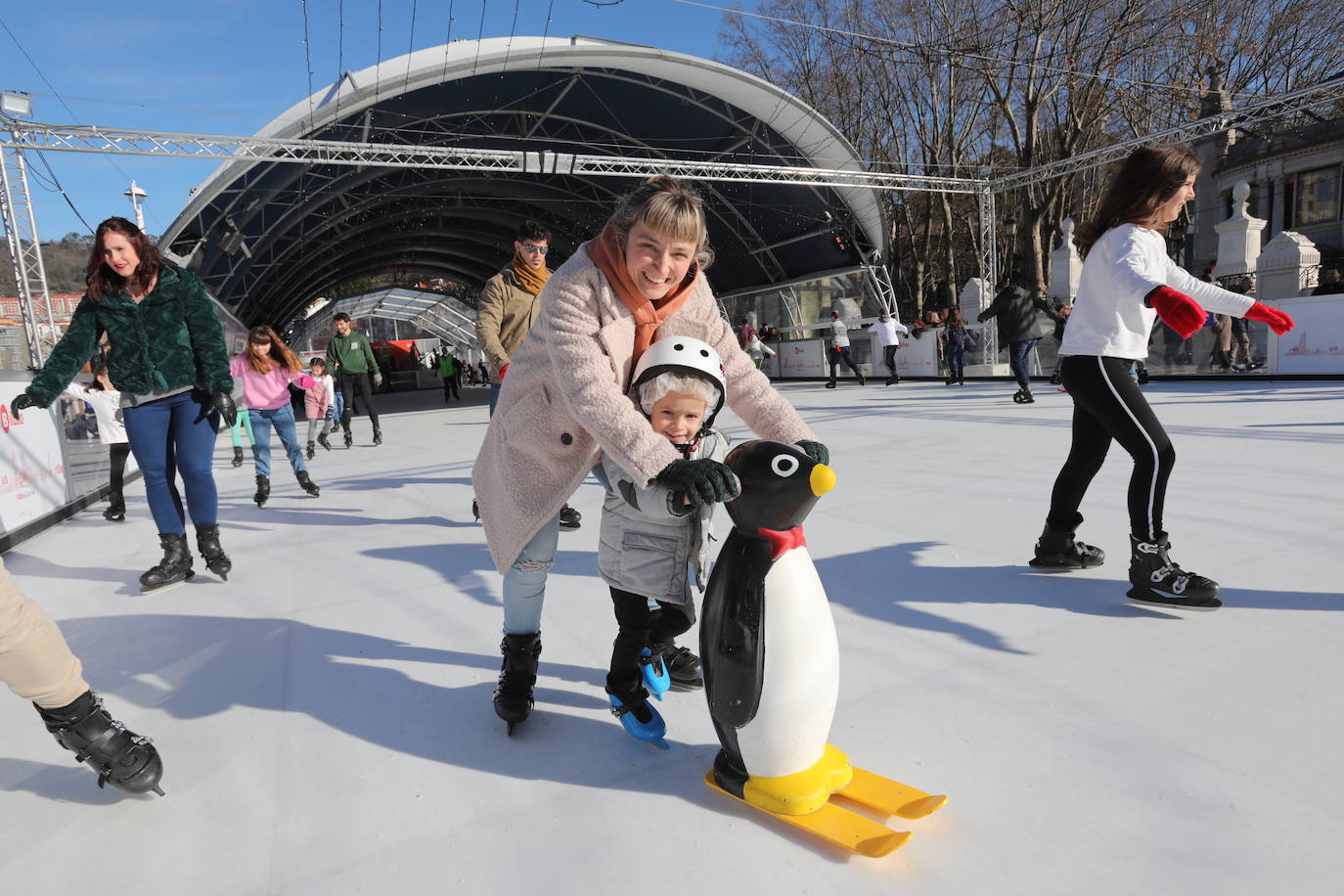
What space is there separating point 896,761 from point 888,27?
25097 millimetres

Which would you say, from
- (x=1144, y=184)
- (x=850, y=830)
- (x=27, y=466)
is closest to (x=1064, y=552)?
(x=1144, y=184)

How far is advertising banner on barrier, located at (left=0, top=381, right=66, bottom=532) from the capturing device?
459 cm

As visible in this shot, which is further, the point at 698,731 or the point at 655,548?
the point at 698,731

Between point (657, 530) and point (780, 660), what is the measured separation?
17.2 inches

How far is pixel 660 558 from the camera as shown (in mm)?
1721

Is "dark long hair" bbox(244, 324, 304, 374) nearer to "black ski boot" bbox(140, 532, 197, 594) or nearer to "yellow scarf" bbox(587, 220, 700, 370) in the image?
"black ski boot" bbox(140, 532, 197, 594)

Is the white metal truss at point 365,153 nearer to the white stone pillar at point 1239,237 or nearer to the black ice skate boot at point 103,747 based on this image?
the white stone pillar at point 1239,237

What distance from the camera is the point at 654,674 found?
201 cm

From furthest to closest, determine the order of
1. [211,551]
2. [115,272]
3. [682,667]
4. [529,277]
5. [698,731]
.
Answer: [529,277] < [211,551] < [115,272] < [682,667] < [698,731]

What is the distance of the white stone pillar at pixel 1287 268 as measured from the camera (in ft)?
42.8

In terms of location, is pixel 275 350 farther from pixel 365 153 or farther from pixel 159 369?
Result: pixel 365 153

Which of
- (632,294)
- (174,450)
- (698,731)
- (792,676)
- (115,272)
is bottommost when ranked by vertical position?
(698,731)

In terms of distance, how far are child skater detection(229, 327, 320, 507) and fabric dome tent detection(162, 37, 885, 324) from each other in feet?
31.1

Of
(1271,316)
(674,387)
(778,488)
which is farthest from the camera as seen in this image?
(1271,316)
